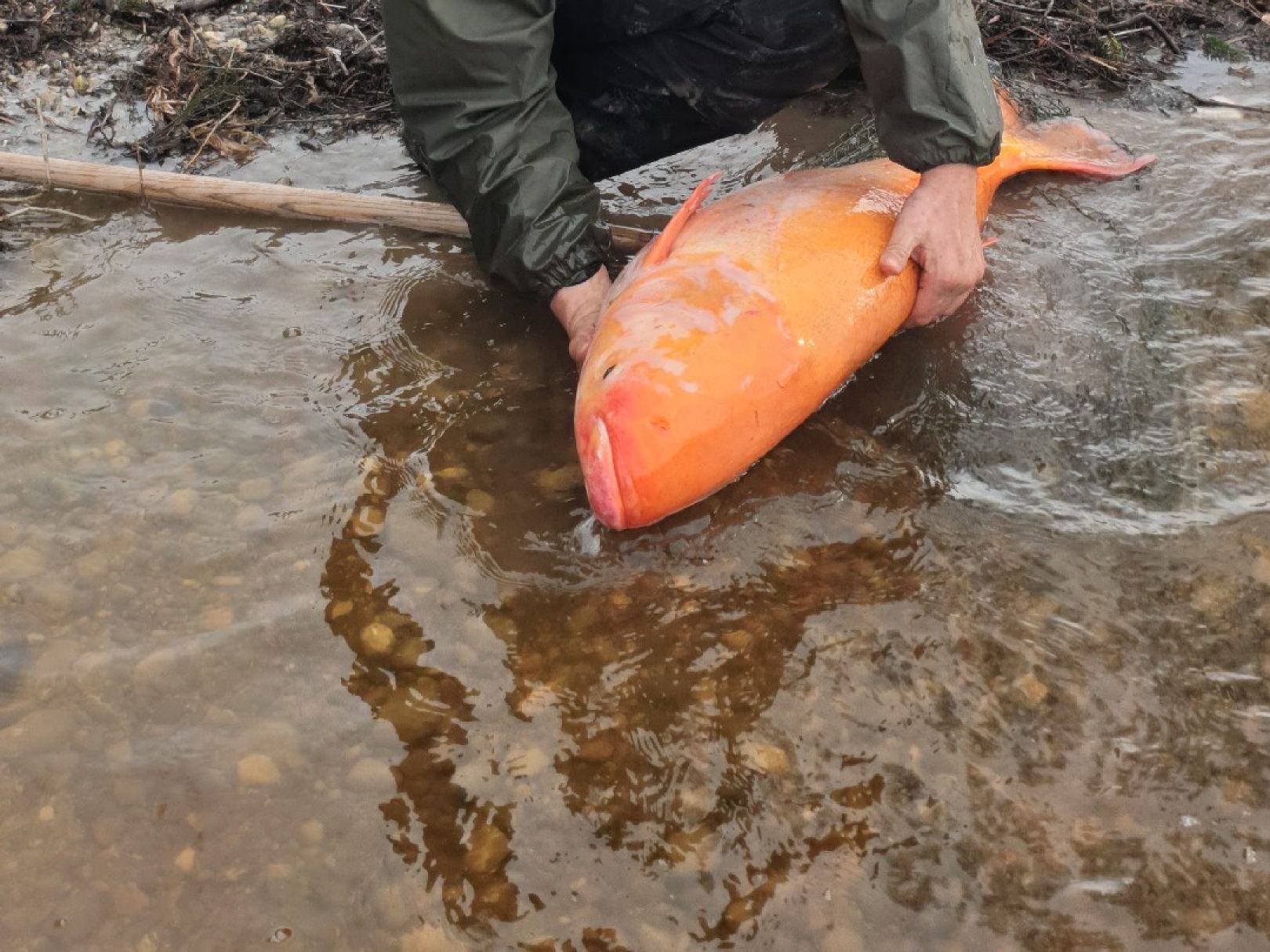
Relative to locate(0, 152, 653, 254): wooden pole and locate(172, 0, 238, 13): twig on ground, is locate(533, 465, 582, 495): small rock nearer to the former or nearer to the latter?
locate(0, 152, 653, 254): wooden pole

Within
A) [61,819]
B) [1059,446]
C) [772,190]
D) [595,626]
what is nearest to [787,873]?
[595,626]

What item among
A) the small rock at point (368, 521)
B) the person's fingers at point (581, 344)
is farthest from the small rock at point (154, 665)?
the person's fingers at point (581, 344)

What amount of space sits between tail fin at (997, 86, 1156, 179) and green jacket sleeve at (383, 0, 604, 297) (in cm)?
187

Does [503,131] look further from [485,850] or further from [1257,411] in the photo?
[1257,411]

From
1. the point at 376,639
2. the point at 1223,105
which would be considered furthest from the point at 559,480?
the point at 1223,105

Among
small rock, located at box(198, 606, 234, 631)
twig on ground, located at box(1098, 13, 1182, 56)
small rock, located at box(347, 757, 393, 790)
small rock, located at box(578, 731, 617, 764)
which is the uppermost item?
small rock, located at box(198, 606, 234, 631)

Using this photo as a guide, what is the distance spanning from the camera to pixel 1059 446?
120 inches

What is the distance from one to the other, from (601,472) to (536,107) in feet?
4.53

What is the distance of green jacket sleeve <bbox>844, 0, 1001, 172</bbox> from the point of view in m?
3.05

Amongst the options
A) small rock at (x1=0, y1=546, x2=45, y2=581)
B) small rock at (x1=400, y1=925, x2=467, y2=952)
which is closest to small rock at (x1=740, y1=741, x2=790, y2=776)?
small rock at (x1=400, y1=925, x2=467, y2=952)

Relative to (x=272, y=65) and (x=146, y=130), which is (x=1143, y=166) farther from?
(x=146, y=130)

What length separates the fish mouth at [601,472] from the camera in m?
2.41

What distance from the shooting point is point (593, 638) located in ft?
8.09

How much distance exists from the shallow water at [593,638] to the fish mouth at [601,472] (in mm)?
223
